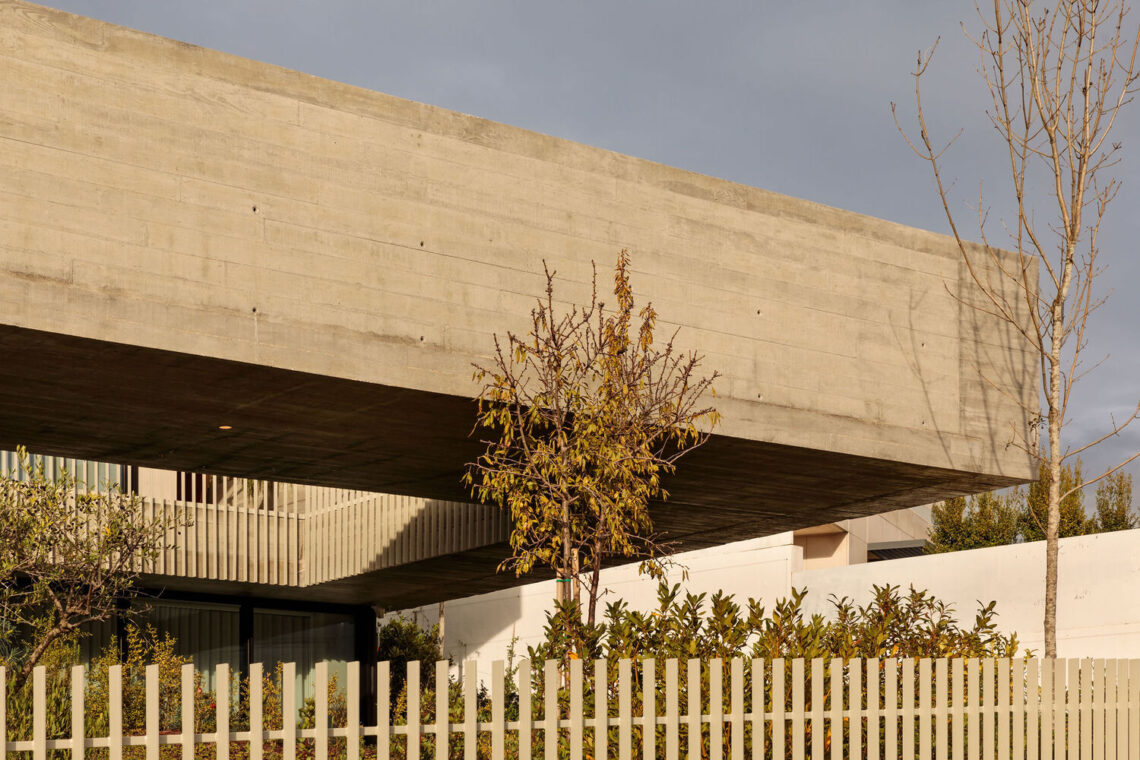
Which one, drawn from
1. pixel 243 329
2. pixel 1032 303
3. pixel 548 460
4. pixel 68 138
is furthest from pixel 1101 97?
pixel 68 138

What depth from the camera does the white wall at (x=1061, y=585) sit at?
73.4ft

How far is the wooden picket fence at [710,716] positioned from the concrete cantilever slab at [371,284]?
110 inches

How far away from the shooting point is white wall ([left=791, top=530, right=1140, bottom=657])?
2238 cm

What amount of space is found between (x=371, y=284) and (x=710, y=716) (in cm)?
439

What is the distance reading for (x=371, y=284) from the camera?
32.3 ft

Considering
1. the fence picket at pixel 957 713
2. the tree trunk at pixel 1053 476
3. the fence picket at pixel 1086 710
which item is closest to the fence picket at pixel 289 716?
the fence picket at pixel 957 713

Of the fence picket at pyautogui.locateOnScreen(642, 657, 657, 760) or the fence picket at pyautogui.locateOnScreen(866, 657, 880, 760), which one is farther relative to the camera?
the fence picket at pyautogui.locateOnScreen(866, 657, 880, 760)

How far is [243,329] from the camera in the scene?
30.1 feet

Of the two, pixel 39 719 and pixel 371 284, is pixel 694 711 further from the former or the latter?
pixel 371 284

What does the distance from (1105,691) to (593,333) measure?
4554mm

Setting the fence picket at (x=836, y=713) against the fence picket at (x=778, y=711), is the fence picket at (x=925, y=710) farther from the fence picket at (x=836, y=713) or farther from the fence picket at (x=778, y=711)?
the fence picket at (x=778, y=711)

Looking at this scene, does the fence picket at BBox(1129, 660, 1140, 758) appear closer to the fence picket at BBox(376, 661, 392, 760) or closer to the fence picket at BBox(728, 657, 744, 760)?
the fence picket at BBox(728, 657, 744, 760)

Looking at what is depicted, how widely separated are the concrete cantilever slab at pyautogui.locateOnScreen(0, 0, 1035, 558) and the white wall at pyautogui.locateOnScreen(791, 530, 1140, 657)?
9.92 meters

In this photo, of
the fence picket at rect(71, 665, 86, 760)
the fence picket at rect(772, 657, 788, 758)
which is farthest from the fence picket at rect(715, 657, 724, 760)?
the fence picket at rect(71, 665, 86, 760)
